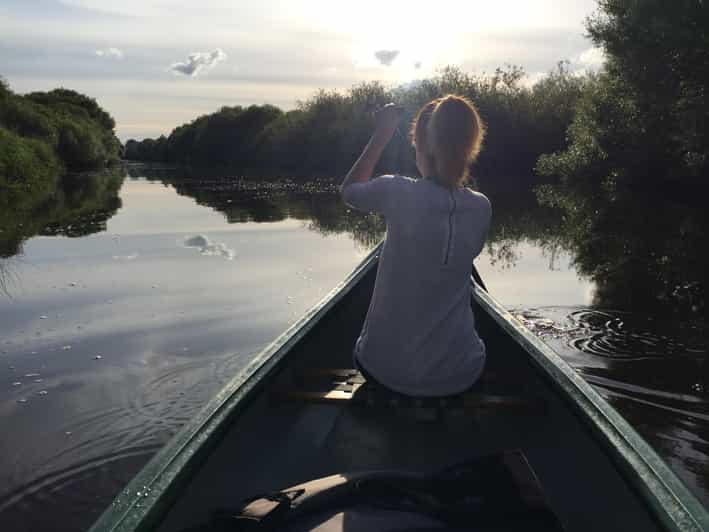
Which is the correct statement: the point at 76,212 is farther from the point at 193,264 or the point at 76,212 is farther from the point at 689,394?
the point at 689,394

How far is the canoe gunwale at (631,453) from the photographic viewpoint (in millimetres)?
1575

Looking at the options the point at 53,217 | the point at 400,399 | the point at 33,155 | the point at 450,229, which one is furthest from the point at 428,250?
the point at 33,155

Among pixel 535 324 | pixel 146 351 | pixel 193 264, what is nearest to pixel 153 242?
pixel 193 264

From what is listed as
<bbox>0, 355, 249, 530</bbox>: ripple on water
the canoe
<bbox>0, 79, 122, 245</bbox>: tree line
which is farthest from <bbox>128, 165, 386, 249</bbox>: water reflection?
the canoe

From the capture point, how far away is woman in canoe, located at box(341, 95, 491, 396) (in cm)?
242

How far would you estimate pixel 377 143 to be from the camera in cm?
258

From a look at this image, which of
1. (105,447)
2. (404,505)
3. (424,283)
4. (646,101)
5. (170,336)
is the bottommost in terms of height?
(105,447)

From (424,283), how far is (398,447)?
78 cm

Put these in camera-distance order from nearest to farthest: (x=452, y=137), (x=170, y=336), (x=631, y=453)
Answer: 1. (x=631, y=453)
2. (x=452, y=137)
3. (x=170, y=336)

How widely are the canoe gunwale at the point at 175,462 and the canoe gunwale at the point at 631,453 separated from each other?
3.88 feet

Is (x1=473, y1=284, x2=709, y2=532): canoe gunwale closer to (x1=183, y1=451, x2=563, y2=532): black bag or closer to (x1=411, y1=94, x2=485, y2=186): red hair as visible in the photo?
(x1=183, y1=451, x2=563, y2=532): black bag

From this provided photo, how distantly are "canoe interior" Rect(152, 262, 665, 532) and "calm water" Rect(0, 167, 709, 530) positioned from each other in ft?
3.32

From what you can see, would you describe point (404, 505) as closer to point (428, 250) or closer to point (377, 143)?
point (428, 250)

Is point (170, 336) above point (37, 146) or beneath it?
beneath
